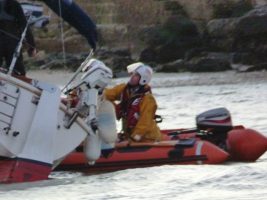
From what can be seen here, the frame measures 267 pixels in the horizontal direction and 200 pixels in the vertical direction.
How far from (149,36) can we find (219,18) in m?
2.25

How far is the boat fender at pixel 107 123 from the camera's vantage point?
1090cm

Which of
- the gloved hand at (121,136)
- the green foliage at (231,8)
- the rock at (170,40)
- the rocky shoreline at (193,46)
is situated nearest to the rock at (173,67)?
the rocky shoreline at (193,46)

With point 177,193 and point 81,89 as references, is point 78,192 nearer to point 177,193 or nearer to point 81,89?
point 177,193

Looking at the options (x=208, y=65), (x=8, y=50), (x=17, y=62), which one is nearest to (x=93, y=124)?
(x=17, y=62)

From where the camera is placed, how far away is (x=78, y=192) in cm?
938

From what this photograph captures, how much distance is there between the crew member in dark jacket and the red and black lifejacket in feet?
4.26

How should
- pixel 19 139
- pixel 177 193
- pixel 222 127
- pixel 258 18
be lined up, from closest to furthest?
1. pixel 177 193
2. pixel 19 139
3. pixel 222 127
4. pixel 258 18

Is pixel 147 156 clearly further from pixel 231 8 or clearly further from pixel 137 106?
pixel 231 8

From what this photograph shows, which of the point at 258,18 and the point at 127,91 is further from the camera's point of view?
the point at 258,18

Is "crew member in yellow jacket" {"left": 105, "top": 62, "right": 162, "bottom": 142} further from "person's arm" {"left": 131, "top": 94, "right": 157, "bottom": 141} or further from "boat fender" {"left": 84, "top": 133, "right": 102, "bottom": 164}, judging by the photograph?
"boat fender" {"left": 84, "top": 133, "right": 102, "bottom": 164}

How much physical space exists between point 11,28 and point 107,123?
1236 millimetres

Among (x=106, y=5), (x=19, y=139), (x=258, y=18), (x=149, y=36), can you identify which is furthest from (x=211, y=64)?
(x=19, y=139)

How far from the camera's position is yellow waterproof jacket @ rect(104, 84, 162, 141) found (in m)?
11.7

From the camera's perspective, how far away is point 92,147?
1090 cm
